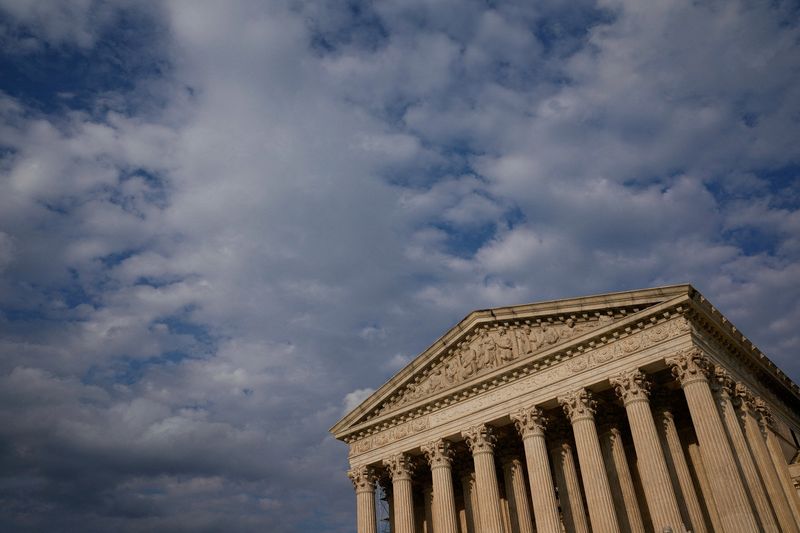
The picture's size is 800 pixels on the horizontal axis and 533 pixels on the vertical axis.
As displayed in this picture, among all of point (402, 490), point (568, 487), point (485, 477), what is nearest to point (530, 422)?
point (485, 477)

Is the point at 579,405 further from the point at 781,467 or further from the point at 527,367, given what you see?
the point at 781,467

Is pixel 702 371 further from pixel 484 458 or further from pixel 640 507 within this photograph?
pixel 484 458

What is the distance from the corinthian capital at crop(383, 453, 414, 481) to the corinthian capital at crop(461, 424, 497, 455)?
470 centimetres

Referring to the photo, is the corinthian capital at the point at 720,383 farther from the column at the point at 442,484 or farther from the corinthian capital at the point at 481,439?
the column at the point at 442,484

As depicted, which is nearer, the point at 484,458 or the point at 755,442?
the point at 755,442

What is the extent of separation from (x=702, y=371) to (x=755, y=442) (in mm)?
5193

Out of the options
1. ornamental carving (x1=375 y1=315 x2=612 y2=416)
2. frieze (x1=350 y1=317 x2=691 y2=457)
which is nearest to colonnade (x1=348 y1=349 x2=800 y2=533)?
frieze (x1=350 y1=317 x2=691 y2=457)

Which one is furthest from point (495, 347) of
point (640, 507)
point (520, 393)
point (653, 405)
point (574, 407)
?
point (640, 507)

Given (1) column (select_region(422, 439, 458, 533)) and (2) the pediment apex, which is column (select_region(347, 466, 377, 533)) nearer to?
(2) the pediment apex

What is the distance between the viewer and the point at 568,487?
3195 centimetres

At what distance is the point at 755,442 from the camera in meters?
28.5

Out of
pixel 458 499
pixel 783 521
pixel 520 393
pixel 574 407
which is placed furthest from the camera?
pixel 458 499

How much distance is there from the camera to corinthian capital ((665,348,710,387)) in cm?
2670

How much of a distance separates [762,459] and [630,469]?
6468mm
